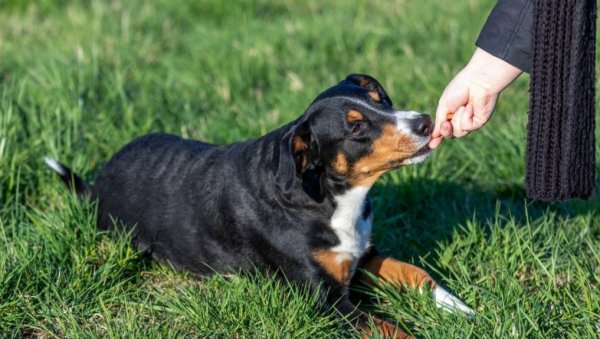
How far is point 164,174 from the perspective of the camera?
190 inches

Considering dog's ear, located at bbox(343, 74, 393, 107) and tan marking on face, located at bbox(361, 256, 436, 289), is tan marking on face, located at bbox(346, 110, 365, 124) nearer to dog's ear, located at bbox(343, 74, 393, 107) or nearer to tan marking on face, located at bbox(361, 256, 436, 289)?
dog's ear, located at bbox(343, 74, 393, 107)

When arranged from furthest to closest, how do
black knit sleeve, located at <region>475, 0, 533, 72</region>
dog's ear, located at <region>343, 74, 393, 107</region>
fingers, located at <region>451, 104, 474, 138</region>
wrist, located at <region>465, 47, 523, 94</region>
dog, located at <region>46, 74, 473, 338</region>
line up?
dog's ear, located at <region>343, 74, 393, 107</region>, dog, located at <region>46, 74, 473, 338</region>, fingers, located at <region>451, 104, 474, 138</region>, wrist, located at <region>465, 47, 523, 94</region>, black knit sleeve, located at <region>475, 0, 533, 72</region>

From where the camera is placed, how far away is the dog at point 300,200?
404 cm

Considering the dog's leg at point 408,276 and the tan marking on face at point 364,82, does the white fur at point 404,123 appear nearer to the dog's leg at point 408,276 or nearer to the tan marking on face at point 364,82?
the tan marking on face at point 364,82

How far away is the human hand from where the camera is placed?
3607mm

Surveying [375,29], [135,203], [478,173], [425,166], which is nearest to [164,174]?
[135,203]

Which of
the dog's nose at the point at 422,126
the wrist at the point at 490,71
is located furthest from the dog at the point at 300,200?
the wrist at the point at 490,71

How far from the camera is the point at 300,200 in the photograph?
4207 millimetres

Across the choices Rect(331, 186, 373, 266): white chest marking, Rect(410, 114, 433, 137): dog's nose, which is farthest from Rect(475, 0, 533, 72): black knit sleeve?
Rect(331, 186, 373, 266): white chest marking

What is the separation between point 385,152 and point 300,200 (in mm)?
460

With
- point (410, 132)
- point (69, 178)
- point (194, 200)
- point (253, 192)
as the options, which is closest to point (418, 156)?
point (410, 132)

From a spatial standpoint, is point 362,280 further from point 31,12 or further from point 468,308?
point 31,12

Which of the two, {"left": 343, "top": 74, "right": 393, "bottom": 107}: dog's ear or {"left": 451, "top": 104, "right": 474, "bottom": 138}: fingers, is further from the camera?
{"left": 343, "top": 74, "right": 393, "bottom": 107}: dog's ear

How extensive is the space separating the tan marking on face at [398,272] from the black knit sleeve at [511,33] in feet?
3.67
